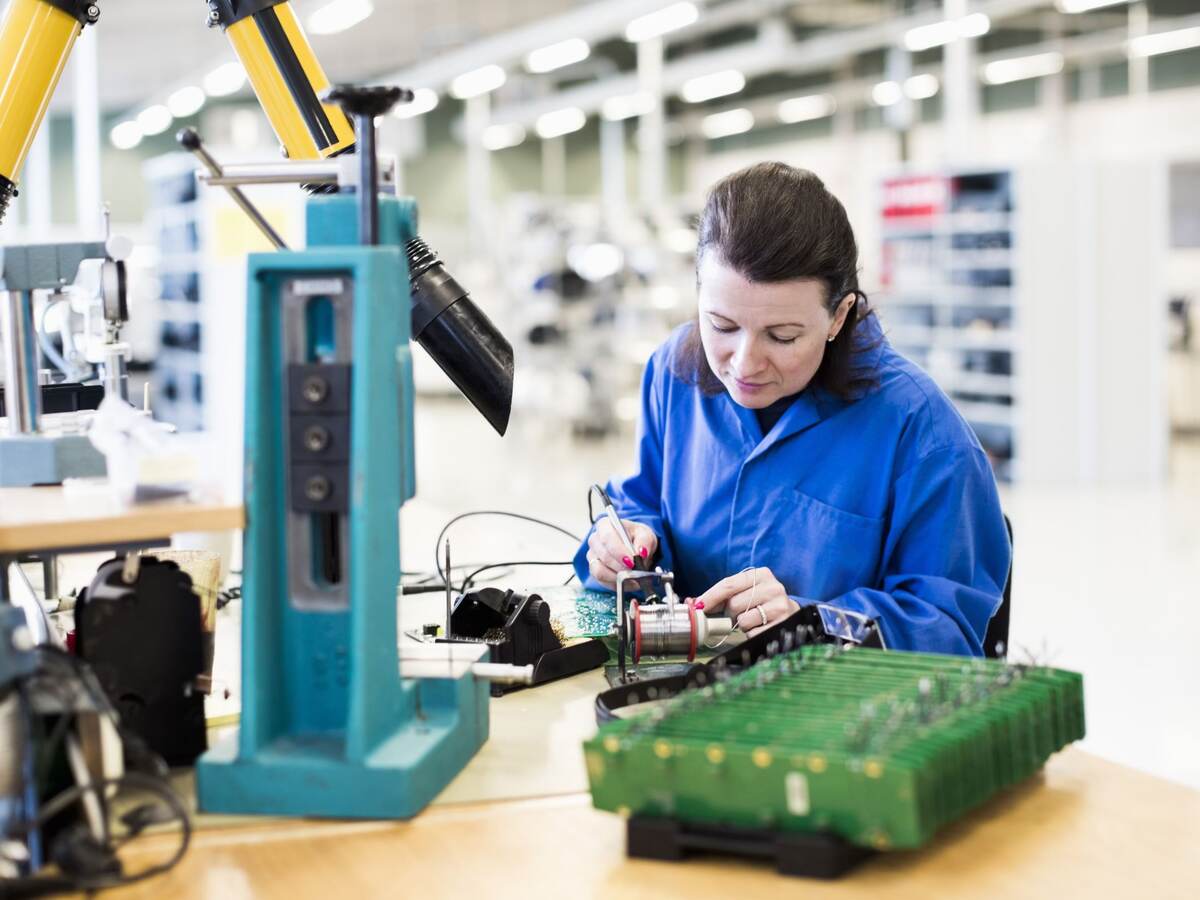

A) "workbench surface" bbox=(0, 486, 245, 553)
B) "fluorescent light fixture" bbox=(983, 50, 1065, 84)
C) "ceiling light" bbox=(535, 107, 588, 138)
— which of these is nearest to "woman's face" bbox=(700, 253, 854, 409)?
"workbench surface" bbox=(0, 486, 245, 553)

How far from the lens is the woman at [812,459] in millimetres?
1747

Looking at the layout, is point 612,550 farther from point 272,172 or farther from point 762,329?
point 272,172

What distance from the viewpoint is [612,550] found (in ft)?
6.35

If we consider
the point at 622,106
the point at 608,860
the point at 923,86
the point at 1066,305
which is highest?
the point at 622,106

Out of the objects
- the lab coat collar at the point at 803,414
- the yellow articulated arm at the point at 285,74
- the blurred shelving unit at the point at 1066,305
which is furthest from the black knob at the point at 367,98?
the blurred shelving unit at the point at 1066,305

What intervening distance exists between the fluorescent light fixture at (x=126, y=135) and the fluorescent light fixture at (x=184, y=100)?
106cm

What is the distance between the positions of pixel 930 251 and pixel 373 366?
352 inches

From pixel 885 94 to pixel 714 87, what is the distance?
2658 millimetres

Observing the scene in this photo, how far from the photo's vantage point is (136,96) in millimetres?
20141

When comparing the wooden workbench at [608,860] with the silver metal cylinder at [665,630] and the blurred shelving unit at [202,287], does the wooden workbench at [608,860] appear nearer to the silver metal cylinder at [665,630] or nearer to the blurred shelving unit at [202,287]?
the silver metal cylinder at [665,630]

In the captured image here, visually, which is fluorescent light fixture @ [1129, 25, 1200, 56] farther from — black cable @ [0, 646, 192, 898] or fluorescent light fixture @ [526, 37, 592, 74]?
black cable @ [0, 646, 192, 898]

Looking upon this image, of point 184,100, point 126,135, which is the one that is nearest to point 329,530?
point 184,100

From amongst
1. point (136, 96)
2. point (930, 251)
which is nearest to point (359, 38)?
point (136, 96)

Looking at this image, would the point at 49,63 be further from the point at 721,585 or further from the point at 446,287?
the point at 721,585
